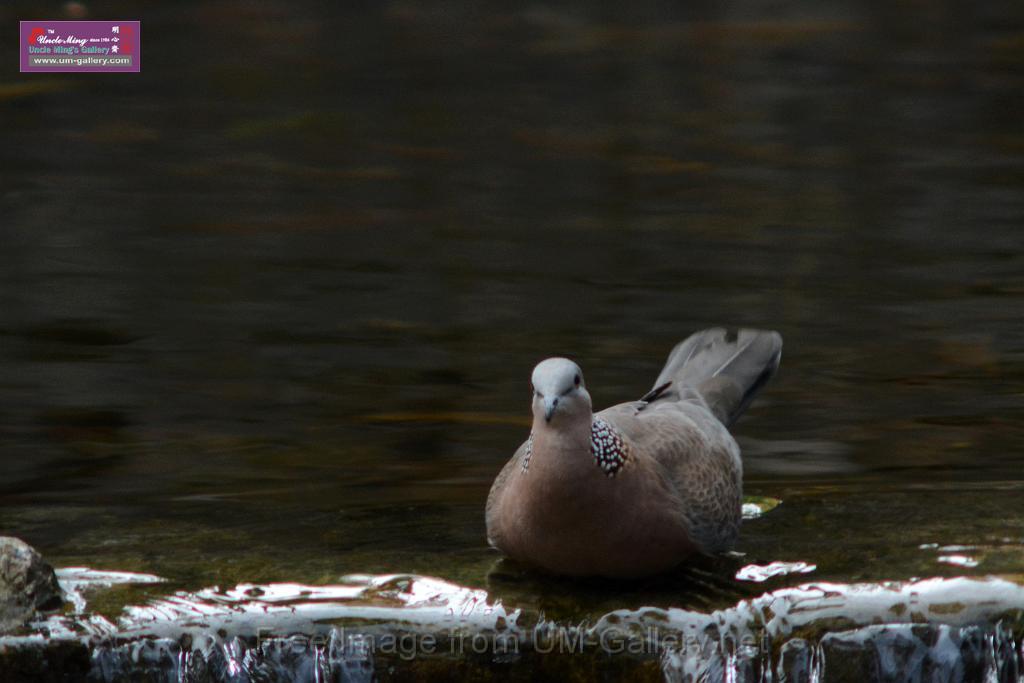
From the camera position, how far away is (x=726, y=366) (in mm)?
5699

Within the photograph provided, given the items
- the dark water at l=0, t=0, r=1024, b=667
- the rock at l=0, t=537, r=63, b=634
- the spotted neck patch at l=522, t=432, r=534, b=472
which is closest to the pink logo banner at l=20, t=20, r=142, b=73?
the dark water at l=0, t=0, r=1024, b=667

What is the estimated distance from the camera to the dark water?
5469 mm

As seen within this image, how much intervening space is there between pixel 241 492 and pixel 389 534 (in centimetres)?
109

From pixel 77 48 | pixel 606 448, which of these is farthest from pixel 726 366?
pixel 77 48

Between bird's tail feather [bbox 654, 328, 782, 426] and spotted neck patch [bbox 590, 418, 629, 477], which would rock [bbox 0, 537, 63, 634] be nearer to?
spotted neck patch [bbox 590, 418, 629, 477]

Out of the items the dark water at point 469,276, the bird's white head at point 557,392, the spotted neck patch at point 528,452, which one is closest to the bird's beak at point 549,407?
the bird's white head at point 557,392

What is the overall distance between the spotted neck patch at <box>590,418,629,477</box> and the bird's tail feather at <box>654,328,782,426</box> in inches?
50.1

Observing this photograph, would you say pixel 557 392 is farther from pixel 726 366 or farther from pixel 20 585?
pixel 726 366

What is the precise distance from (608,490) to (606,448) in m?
0.11

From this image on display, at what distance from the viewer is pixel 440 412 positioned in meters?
7.00

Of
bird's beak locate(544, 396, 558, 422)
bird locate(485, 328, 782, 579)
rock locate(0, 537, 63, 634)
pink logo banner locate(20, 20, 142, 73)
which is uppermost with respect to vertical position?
pink logo banner locate(20, 20, 142, 73)

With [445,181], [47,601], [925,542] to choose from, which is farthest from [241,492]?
[445,181]

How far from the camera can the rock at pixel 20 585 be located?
419 centimetres

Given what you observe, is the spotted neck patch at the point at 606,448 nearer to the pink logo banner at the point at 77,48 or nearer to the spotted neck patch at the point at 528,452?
the spotted neck patch at the point at 528,452
